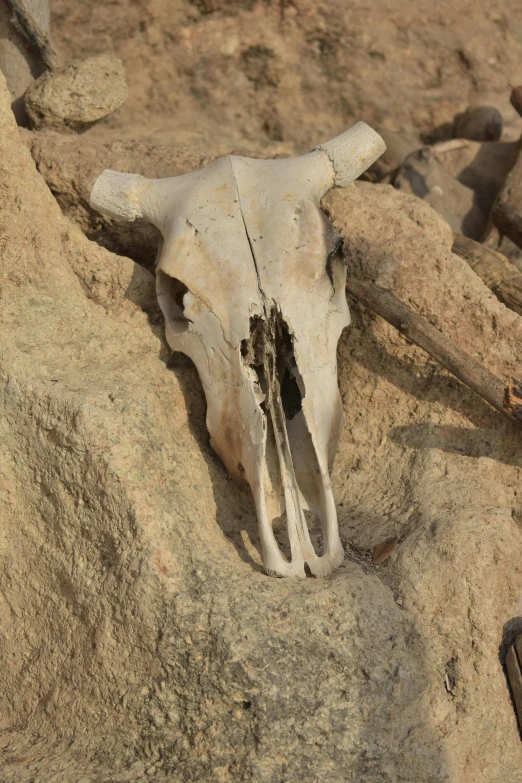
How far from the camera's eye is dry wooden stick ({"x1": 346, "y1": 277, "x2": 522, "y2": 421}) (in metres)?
2.96

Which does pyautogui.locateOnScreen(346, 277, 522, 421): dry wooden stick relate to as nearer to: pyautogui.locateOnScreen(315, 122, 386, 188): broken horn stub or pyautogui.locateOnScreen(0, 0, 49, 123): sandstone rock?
pyautogui.locateOnScreen(315, 122, 386, 188): broken horn stub

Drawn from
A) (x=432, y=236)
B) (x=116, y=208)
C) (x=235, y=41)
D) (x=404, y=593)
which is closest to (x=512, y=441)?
(x=404, y=593)

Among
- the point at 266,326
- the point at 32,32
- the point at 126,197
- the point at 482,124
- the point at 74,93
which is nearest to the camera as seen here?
the point at 266,326

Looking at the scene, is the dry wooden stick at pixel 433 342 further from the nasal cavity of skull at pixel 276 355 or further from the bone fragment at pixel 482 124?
the bone fragment at pixel 482 124

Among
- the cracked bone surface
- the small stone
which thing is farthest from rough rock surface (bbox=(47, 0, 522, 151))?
the small stone

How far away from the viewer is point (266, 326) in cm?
274

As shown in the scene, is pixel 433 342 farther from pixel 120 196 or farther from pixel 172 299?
pixel 120 196

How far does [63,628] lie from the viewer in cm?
255

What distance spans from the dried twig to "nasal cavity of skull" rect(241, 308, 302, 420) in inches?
85.4

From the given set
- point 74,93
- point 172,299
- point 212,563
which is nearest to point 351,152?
point 172,299

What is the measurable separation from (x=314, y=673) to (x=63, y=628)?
0.79 m

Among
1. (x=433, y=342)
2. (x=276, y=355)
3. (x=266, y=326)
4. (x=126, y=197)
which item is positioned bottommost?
(x=433, y=342)

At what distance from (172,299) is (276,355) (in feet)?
1.58

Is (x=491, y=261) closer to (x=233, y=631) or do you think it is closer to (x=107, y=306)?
(x=107, y=306)
